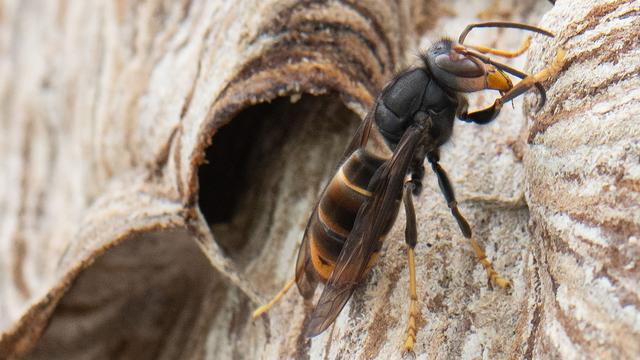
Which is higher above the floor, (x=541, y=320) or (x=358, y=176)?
(x=358, y=176)

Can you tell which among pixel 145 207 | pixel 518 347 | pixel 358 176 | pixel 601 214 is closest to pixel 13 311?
pixel 145 207

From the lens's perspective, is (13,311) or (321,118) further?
(13,311)

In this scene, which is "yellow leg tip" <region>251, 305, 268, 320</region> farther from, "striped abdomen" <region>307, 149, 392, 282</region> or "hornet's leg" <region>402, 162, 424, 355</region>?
"hornet's leg" <region>402, 162, 424, 355</region>

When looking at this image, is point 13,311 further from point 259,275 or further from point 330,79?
point 330,79

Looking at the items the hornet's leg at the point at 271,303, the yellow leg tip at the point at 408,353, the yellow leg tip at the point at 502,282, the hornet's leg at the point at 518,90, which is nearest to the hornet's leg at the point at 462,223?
the yellow leg tip at the point at 502,282

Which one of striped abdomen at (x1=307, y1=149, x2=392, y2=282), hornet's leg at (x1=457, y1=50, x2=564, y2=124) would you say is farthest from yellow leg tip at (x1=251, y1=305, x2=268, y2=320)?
hornet's leg at (x1=457, y1=50, x2=564, y2=124)

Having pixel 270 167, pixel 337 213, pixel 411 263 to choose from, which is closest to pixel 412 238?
pixel 411 263

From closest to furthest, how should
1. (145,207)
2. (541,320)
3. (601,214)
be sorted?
(601,214)
(541,320)
(145,207)

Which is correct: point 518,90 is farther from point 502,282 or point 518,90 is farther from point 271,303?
point 271,303
